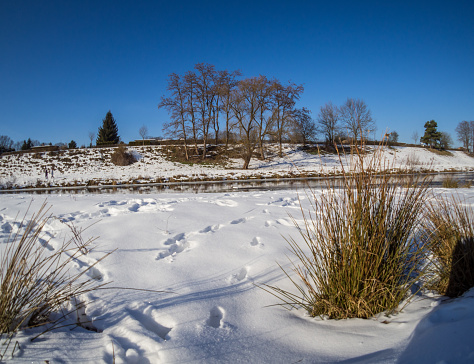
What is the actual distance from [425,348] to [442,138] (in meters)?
51.9

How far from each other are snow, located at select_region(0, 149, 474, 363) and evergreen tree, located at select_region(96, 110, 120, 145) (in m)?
44.5

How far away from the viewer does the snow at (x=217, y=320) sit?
4.77 ft

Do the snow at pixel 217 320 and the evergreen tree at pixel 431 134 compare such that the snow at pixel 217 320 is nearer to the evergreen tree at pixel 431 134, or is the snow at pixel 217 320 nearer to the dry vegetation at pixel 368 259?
the dry vegetation at pixel 368 259

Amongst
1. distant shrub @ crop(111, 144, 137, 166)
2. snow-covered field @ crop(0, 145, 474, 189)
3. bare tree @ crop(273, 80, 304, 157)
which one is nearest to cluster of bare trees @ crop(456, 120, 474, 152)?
snow-covered field @ crop(0, 145, 474, 189)

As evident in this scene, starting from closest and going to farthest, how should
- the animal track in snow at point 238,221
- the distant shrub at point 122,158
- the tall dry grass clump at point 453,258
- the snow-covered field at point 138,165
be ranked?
the tall dry grass clump at point 453,258, the animal track in snow at point 238,221, the snow-covered field at point 138,165, the distant shrub at point 122,158

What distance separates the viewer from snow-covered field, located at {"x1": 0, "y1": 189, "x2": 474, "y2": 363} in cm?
145

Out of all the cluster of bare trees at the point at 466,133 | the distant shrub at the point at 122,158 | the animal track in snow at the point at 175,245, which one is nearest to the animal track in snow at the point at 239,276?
the animal track in snow at the point at 175,245

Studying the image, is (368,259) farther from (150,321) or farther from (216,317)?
(150,321)

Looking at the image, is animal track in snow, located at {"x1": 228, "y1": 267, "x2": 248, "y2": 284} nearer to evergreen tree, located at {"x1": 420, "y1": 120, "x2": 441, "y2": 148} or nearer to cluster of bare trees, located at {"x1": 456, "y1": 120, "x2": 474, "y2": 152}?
evergreen tree, located at {"x1": 420, "y1": 120, "x2": 441, "y2": 148}

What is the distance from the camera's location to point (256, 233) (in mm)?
3594

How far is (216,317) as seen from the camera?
2039mm

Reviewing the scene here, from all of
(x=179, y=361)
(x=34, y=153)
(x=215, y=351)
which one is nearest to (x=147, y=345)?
(x=179, y=361)

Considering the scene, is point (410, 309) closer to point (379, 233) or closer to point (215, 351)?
point (379, 233)

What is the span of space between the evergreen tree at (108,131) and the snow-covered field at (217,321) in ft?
146
